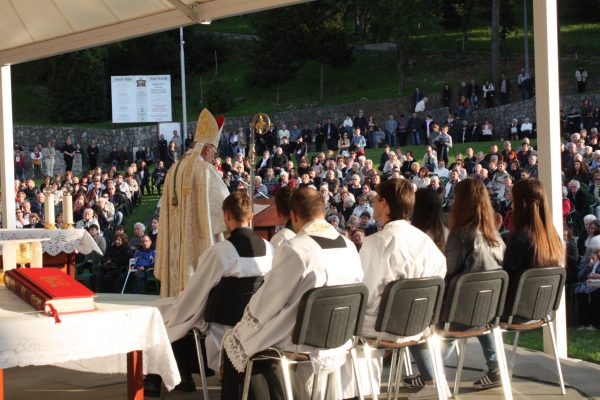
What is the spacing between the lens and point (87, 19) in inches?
350

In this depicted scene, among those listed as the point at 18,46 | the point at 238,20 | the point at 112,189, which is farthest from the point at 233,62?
the point at 18,46

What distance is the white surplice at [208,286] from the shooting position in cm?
505

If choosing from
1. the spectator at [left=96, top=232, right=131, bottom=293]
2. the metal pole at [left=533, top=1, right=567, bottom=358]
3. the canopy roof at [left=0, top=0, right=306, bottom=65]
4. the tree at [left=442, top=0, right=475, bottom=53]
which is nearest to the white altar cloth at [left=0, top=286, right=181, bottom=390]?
the metal pole at [left=533, top=1, right=567, bottom=358]

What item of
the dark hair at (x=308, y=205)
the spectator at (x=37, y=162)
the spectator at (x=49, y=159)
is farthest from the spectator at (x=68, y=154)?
the dark hair at (x=308, y=205)

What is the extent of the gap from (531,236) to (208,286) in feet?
5.94

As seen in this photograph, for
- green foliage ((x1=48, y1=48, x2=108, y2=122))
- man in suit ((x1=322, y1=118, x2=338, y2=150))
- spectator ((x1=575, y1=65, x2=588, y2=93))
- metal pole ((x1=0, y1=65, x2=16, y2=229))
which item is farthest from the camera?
green foliage ((x1=48, y1=48, x2=108, y2=122))

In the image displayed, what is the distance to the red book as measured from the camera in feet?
12.3

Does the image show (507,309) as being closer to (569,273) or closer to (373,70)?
(569,273)

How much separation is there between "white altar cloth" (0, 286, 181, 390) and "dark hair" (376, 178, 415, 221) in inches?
58.1

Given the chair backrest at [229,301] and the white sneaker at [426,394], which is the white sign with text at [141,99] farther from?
the chair backrest at [229,301]

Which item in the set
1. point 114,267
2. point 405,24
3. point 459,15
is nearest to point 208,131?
point 114,267

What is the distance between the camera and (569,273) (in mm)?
9289

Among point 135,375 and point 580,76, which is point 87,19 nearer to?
point 135,375

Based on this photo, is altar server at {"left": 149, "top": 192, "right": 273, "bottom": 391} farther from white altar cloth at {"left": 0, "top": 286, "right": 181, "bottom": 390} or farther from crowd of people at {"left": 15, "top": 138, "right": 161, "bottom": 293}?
crowd of people at {"left": 15, "top": 138, "right": 161, "bottom": 293}
